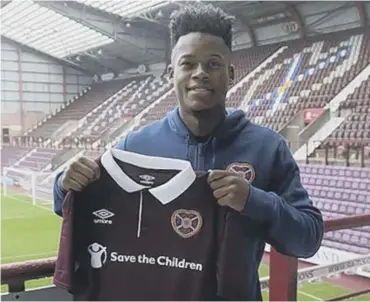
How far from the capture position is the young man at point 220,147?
2.61ft

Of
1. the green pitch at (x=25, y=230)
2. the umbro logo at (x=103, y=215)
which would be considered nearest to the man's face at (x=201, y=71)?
the umbro logo at (x=103, y=215)

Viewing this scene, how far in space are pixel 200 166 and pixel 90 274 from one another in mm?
259

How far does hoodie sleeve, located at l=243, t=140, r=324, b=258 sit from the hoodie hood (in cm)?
8

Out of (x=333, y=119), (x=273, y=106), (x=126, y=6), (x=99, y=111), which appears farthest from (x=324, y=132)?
(x=99, y=111)

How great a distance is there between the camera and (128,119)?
13.9 m

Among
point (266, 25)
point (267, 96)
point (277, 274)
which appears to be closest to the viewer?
point (277, 274)

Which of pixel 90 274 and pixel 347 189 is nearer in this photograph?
pixel 90 274

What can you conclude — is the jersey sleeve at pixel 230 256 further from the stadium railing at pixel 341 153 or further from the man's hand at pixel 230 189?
the stadium railing at pixel 341 153

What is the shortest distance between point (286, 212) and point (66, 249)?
357 mm

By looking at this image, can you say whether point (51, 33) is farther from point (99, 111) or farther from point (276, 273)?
point (276, 273)

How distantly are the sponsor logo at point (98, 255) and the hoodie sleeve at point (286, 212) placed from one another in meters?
0.25

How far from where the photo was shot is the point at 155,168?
843mm

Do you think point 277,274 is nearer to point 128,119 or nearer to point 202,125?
point 202,125

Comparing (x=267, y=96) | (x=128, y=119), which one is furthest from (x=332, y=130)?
(x=128, y=119)
